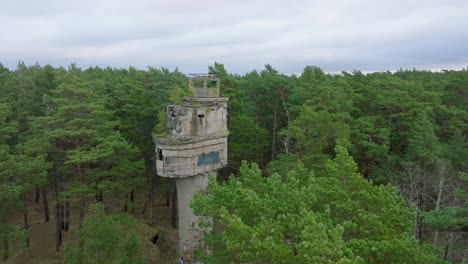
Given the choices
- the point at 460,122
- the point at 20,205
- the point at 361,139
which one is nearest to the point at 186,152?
the point at 20,205

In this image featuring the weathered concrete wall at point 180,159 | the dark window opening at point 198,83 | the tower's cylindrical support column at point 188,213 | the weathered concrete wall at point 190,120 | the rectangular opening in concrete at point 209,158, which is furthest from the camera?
the dark window opening at point 198,83

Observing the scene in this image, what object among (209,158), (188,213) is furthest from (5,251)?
(209,158)

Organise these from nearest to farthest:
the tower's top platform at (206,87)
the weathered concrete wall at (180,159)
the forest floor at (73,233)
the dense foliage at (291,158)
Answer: the dense foliage at (291,158) < the weathered concrete wall at (180,159) < the tower's top platform at (206,87) < the forest floor at (73,233)

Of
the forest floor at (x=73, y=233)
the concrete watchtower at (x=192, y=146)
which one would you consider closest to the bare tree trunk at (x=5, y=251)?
the forest floor at (x=73, y=233)

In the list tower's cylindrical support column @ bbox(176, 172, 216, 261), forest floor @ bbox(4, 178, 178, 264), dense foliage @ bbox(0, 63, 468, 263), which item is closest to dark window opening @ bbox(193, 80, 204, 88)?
dense foliage @ bbox(0, 63, 468, 263)

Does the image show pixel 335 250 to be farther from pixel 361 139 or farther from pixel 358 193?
pixel 361 139

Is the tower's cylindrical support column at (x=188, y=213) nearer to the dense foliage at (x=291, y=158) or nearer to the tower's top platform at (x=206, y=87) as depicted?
the dense foliage at (x=291, y=158)

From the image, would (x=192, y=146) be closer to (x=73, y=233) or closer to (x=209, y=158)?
(x=209, y=158)
